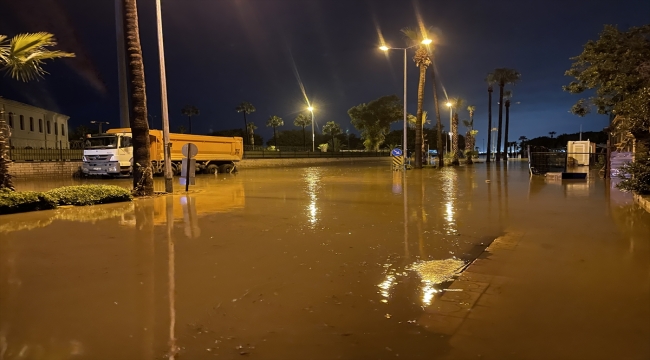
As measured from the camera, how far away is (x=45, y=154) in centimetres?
2934

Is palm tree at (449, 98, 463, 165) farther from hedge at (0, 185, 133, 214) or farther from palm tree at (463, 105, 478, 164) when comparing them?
hedge at (0, 185, 133, 214)

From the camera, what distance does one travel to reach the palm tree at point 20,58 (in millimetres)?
11188

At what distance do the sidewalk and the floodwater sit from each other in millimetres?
163

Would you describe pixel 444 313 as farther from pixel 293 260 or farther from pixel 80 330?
pixel 80 330

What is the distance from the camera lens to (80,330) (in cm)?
409

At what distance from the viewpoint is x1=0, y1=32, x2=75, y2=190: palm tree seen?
11.2 meters

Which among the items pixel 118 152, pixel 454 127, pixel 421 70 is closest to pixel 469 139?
pixel 454 127

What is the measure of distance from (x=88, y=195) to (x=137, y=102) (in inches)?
148

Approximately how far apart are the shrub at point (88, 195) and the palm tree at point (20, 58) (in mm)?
1173

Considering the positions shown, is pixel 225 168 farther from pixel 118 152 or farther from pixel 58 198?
pixel 58 198

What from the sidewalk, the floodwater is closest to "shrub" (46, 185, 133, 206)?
the floodwater

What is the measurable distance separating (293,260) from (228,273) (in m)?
1.06

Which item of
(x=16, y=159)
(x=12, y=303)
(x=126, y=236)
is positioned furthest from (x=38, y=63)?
(x=16, y=159)

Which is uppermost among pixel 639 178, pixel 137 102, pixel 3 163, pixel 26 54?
pixel 26 54
